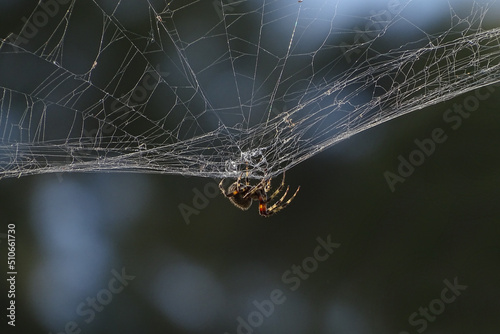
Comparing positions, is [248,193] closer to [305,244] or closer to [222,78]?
[222,78]

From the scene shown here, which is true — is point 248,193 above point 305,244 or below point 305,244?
above

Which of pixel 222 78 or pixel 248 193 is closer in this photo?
pixel 248 193

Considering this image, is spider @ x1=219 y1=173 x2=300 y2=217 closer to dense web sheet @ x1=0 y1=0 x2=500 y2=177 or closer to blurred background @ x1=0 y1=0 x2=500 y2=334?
dense web sheet @ x1=0 y1=0 x2=500 y2=177

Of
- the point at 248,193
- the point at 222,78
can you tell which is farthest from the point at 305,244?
the point at 248,193

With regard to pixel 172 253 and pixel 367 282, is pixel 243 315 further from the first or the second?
pixel 367 282

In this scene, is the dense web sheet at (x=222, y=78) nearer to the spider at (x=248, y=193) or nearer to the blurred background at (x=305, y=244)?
the spider at (x=248, y=193)

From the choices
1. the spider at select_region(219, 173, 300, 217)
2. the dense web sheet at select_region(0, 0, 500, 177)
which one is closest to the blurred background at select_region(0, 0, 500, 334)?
the dense web sheet at select_region(0, 0, 500, 177)

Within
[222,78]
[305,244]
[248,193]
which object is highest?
[222,78]
